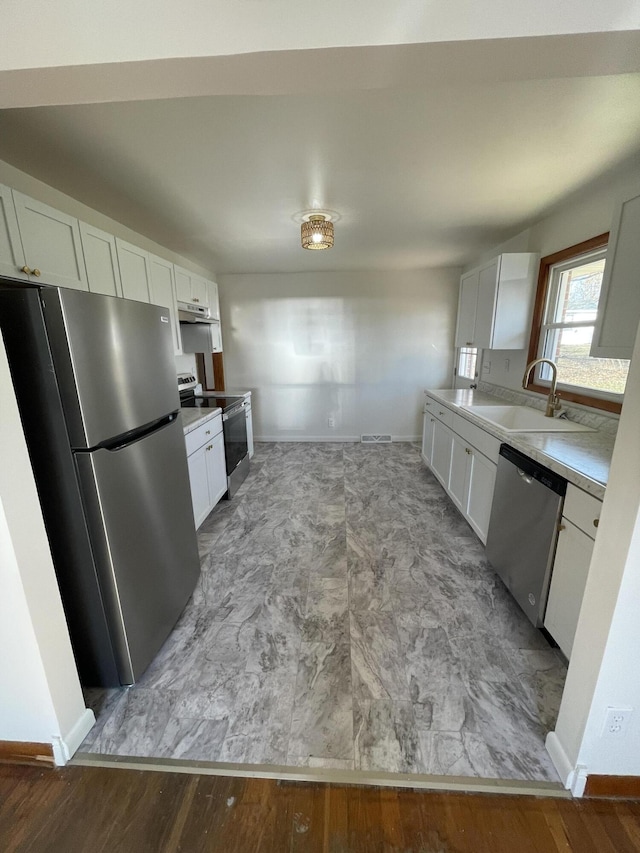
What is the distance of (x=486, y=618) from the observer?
176 cm

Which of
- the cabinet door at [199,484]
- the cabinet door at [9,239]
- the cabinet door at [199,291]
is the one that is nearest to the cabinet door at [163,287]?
the cabinet door at [199,291]

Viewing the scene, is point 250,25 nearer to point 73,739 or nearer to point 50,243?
point 50,243

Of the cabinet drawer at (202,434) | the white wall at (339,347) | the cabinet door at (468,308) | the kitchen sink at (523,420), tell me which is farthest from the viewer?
the white wall at (339,347)

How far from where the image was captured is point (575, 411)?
7.25 feet

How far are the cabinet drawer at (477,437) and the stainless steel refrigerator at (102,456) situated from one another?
1.88m

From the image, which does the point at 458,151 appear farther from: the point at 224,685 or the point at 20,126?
the point at 224,685

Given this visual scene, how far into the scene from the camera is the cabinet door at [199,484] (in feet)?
7.81

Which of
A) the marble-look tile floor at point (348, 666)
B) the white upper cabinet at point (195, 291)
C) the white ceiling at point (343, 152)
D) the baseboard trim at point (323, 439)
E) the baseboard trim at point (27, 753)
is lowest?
the marble-look tile floor at point (348, 666)

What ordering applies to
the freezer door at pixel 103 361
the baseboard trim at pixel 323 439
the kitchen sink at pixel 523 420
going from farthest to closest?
the baseboard trim at pixel 323 439, the kitchen sink at pixel 523 420, the freezer door at pixel 103 361

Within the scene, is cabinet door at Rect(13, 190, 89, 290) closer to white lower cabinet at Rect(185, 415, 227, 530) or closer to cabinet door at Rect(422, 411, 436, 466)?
white lower cabinet at Rect(185, 415, 227, 530)

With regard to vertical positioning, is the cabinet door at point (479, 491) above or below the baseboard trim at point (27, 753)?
above

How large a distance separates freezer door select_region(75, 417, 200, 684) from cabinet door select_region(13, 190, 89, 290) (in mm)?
949

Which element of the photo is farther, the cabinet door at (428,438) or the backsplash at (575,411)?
the cabinet door at (428,438)

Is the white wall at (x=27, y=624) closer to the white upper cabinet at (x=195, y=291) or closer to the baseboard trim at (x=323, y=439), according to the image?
the white upper cabinet at (x=195, y=291)
